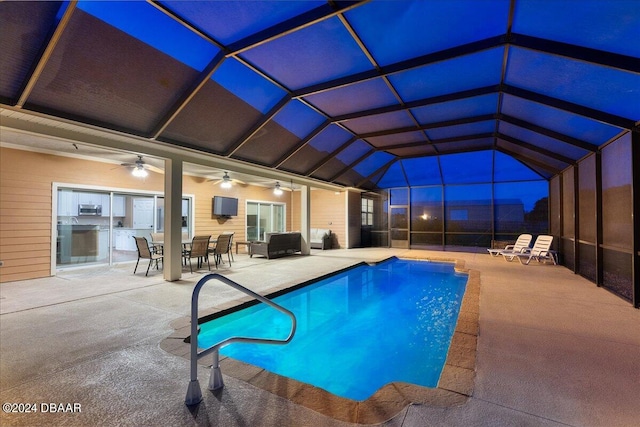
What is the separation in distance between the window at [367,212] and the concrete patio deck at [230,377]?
8684 millimetres

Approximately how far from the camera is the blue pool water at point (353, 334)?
9.57ft

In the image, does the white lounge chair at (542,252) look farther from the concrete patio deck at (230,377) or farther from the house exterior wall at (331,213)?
the house exterior wall at (331,213)

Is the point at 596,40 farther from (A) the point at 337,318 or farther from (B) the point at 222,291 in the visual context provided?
(B) the point at 222,291

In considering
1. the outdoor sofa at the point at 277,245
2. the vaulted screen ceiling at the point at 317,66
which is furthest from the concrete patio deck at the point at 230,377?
the outdoor sofa at the point at 277,245

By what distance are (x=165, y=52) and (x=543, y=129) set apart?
703cm

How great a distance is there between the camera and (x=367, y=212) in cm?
1334

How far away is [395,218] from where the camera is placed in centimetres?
1266

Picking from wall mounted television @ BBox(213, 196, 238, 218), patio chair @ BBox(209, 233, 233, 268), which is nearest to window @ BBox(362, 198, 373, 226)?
wall mounted television @ BBox(213, 196, 238, 218)

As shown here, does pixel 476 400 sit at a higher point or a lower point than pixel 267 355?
higher

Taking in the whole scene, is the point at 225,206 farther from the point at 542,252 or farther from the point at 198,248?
the point at 542,252

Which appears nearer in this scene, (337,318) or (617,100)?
(617,100)

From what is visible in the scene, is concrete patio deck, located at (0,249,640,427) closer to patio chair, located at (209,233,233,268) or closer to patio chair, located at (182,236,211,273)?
patio chair, located at (182,236,211,273)

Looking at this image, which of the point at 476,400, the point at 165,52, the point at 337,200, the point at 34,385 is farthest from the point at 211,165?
the point at 337,200

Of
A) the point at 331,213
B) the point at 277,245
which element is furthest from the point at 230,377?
the point at 331,213
